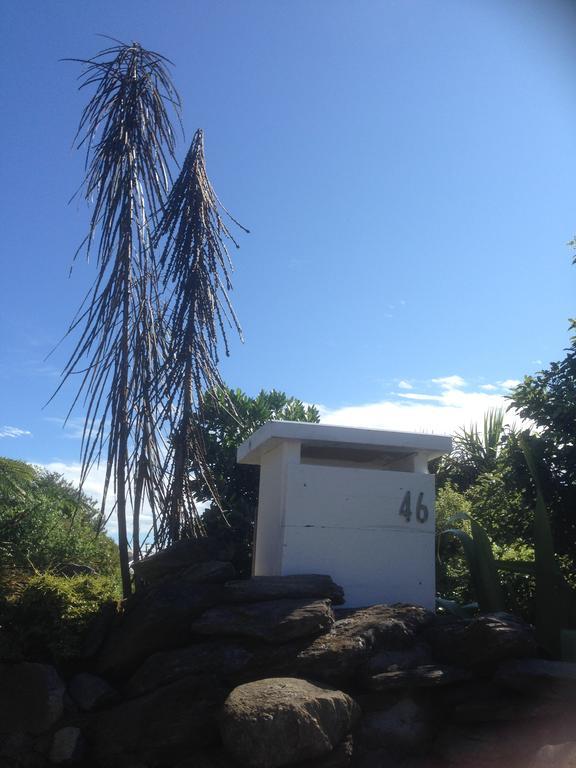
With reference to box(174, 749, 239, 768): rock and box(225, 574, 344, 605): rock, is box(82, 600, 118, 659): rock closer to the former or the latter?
box(225, 574, 344, 605): rock

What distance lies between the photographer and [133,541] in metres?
5.61

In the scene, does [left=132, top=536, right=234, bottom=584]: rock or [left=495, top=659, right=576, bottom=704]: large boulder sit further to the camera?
[left=132, top=536, right=234, bottom=584]: rock

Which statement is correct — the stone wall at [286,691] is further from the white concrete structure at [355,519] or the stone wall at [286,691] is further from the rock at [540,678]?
the white concrete structure at [355,519]

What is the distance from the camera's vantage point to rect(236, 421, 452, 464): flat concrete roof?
5.16m

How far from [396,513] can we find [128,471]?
223 centimetres

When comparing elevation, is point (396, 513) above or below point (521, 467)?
below

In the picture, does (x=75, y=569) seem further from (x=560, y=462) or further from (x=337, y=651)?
(x=560, y=462)

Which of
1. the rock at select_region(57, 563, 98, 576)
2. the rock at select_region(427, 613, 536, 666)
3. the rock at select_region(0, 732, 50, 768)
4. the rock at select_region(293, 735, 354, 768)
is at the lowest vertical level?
the rock at select_region(0, 732, 50, 768)

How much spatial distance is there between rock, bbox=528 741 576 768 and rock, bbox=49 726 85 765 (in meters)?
2.45

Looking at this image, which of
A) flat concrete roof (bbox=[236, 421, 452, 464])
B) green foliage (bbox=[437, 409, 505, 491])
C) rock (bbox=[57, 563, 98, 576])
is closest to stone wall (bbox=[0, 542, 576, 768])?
rock (bbox=[57, 563, 98, 576])

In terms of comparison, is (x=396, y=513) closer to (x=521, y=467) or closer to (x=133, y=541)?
(x=521, y=467)

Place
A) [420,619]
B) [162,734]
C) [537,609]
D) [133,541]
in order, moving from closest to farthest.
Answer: [162,734] → [420,619] → [537,609] → [133,541]

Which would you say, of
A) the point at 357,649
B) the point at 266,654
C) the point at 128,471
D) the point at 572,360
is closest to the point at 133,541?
the point at 128,471

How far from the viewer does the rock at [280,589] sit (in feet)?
14.5
